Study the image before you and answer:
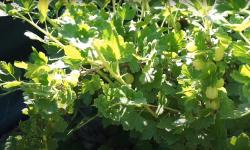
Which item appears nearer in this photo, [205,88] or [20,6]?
[205,88]

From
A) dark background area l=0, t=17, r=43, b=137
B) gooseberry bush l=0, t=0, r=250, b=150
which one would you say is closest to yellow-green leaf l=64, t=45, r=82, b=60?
gooseberry bush l=0, t=0, r=250, b=150

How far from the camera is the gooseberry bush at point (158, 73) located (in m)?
0.86

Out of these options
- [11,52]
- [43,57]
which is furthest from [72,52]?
[11,52]

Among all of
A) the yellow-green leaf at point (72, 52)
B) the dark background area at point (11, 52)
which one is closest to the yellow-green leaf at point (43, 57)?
the yellow-green leaf at point (72, 52)

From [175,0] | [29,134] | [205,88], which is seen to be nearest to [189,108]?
[205,88]

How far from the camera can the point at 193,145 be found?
3.35ft

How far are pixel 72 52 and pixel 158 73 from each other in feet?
0.69

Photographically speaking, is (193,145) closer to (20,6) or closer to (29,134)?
(29,134)

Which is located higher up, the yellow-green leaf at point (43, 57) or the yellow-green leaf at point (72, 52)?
the yellow-green leaf at point (72, 52)

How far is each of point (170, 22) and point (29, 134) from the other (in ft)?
1.56

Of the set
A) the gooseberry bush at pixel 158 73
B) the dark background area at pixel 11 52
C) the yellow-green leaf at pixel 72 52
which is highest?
the yellow-green leaf at pixel 72 52

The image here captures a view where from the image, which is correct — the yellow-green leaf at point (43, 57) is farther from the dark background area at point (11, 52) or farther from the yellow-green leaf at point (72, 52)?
the dark background area at point (11, 52)

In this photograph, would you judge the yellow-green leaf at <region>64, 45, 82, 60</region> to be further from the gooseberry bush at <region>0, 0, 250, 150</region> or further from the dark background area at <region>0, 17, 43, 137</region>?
the dark background area at <region>0, 17, 43, 137</region>

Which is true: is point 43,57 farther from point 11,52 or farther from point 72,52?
point 11,52
